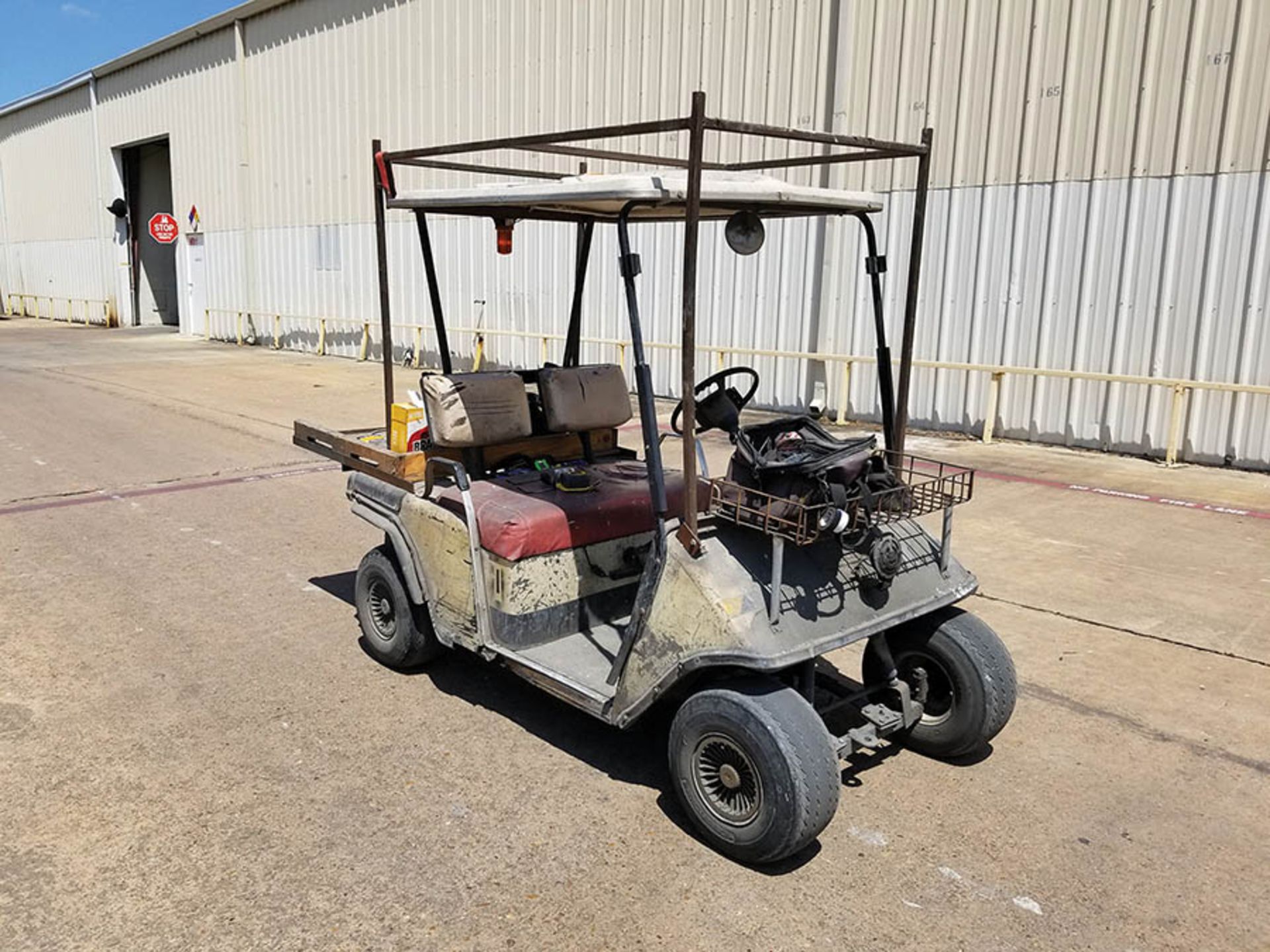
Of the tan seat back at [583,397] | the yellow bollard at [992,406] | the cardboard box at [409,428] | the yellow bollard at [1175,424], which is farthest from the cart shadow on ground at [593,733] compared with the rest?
the yellow bollard at [992,406]

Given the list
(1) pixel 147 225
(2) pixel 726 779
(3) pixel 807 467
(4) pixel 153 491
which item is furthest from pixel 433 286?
(1) pixel 147 225

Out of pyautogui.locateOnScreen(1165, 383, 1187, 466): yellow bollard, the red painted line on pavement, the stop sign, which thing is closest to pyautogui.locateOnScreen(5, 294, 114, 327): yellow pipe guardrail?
the stop sign

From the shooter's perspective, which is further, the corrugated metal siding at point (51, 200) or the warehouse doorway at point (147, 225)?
the corrugated metal siding at point (51, 200)

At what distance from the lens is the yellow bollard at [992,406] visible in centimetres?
1109

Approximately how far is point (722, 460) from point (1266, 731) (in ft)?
19.9

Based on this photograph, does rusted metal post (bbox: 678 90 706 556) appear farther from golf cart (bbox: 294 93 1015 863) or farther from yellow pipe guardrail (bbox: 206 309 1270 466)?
yellow pipe guardrail (bbox: 206 309 1270 466)

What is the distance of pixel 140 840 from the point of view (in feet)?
10.9

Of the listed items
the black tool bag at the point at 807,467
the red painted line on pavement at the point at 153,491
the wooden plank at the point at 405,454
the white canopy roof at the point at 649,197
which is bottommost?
the red painted line on pavement at the point at 153,491

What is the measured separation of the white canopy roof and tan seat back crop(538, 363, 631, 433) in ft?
2.56

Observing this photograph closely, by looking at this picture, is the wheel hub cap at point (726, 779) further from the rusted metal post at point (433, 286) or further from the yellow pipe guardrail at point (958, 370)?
the yellow pipe guardrail at point (958, 370)

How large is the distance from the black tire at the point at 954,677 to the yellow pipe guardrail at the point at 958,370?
7.10m

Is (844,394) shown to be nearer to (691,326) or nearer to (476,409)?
(476,409)

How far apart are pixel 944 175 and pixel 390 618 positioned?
29.9 ft

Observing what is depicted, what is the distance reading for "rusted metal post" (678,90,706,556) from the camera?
301 cm
